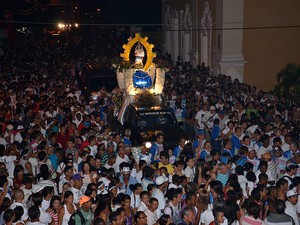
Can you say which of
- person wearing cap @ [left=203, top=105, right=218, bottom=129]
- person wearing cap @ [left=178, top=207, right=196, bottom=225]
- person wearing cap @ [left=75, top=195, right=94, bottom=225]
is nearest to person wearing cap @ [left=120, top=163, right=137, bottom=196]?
person wearing cap @ [left=75, top=195, right=94, bottom=225]

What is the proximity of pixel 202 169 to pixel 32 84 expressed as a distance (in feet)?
36.2

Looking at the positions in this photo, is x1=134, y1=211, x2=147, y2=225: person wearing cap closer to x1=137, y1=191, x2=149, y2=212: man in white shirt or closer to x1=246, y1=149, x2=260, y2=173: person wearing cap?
x1=137, y1=191, x2=149, y2=212: man in white shirt

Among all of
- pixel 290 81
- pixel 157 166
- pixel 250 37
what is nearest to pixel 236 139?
pixel 157 166

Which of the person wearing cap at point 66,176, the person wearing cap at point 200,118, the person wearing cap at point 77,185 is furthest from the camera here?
the person wearing cap at point 200,118

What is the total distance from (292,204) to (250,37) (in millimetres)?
16253

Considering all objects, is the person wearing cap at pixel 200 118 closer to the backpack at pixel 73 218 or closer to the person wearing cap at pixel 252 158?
the person wearing cap at pixel 252 158

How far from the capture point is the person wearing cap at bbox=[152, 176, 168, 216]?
328 inches

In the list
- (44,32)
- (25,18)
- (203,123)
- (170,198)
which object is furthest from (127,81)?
(44,32)

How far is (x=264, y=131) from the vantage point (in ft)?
39.5

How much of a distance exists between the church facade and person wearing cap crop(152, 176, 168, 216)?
47.4ft

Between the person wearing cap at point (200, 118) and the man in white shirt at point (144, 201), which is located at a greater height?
the man in white shirt at point (144, 201)

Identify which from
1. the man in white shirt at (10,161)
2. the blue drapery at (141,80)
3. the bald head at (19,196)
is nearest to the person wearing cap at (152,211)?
the bald head at (19,196)

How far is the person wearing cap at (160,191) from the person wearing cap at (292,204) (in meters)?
2.02

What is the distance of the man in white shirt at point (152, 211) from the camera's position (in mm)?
7828
